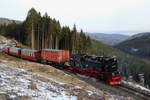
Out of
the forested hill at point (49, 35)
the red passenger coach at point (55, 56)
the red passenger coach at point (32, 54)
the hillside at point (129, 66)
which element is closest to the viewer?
the red passenger coach at point (55, 56)

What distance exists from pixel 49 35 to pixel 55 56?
3127 cm

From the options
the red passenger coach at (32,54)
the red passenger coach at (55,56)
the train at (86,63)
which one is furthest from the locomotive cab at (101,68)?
the red passenger coach at (32,54)

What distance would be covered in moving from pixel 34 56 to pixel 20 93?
93.5ft

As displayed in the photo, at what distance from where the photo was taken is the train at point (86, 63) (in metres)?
25.7

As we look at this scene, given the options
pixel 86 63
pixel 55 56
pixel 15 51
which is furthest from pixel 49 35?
pixel 86 63

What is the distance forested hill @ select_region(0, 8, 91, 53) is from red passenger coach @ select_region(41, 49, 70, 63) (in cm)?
2453

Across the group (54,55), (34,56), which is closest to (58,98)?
(54,55)

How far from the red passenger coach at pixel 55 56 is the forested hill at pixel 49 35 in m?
24.5

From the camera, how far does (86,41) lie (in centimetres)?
6931

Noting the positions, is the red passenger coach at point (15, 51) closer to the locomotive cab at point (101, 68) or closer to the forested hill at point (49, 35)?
the forested hill at point (49, 35)

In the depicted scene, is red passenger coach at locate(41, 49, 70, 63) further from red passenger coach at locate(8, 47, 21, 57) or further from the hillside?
the hillside

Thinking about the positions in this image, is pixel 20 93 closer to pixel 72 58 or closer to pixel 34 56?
pixel 72 58

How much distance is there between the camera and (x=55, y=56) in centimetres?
3469

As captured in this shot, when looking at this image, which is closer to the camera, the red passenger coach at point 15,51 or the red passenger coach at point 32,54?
the red passenger coach at point 32,54
